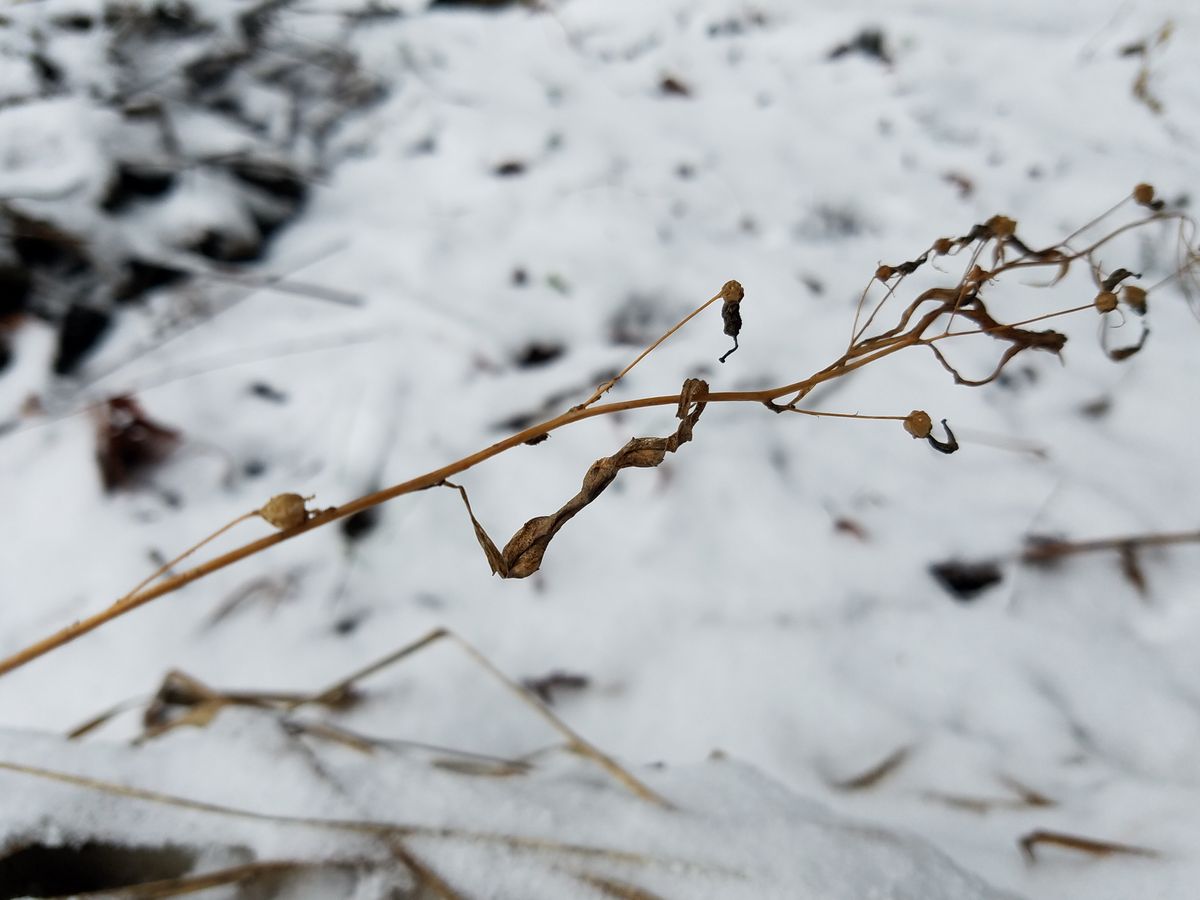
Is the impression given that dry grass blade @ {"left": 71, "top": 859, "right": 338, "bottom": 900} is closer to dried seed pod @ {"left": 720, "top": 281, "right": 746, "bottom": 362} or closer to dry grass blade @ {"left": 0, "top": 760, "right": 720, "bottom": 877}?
dry grass blade @ {"left": 0, "top": 760, "right": 720, "bottom": 877}

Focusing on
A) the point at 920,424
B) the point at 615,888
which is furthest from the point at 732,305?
the point at 615,888

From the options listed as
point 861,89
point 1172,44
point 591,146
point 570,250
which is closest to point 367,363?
point 570,250

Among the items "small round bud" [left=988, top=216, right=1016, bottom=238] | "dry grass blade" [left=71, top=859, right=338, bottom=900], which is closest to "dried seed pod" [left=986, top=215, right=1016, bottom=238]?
"small round bud" [left=988, top=216, right=1016, bottom=238]

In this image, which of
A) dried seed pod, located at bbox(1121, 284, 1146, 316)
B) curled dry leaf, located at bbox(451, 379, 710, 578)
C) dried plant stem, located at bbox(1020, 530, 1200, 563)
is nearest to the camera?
curled dry leaf, located at bbox(451, 379, 710, 578)

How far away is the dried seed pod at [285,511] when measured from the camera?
0.39 meters

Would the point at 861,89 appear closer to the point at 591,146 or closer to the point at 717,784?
the point at 591,146

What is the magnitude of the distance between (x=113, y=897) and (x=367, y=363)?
65 centimetres

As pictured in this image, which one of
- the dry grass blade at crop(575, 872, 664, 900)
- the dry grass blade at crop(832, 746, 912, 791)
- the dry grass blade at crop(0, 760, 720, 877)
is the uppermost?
the dry grass blade at crop(575, 872, 664, 900)

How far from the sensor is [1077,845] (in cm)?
62

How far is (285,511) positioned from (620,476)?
1.81ft

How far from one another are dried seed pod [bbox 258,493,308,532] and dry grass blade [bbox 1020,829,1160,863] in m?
0.62

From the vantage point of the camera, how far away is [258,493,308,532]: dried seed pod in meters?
0.39

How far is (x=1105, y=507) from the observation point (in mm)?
850

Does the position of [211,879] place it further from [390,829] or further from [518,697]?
[518,697]
